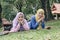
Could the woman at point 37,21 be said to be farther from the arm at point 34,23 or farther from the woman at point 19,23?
the woman at point 19,23

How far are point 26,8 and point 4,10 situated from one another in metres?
3.33

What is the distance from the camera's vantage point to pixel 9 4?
2636cm

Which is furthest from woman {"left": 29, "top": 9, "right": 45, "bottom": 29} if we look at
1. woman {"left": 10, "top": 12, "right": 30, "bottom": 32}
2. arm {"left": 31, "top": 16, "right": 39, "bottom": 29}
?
woman {"left": 10, "top": 12, "right": 30, "bottom": 32}

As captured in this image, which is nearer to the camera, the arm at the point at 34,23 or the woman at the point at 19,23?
the woman at the point at 19,23

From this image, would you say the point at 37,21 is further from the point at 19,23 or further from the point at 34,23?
the point at 19,23

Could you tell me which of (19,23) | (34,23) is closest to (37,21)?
(34,23)

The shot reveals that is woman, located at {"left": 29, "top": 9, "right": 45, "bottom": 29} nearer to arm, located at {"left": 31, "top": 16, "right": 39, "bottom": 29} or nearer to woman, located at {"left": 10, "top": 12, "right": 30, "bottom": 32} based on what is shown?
arm, located at {"left": 31, "top": 16, "right": 39, "bottom": 29}

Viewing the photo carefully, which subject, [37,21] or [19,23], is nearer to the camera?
[19,23]

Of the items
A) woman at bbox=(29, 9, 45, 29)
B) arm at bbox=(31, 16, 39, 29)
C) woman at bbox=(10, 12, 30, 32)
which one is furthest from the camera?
arm at bbox=(31, 16, 39, 29)

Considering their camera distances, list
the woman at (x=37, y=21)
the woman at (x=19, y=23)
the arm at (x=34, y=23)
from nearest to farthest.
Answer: the woman at (x=19, y=23) < the woman at (x=37, y=21) < the arm at (x=34, y=23)

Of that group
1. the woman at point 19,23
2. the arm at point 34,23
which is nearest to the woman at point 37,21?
the arm at point 34,23

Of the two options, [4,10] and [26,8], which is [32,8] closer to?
[26,8]

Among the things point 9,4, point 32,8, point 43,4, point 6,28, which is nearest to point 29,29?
point 6,28

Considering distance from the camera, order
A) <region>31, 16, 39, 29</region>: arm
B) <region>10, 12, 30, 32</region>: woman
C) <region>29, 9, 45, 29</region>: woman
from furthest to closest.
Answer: <region>31, 16, 39, 29</region>: arm
<region>29, 9, 45, 29</region>: woman
<region>10, 12, 30, 32</region>: woman
